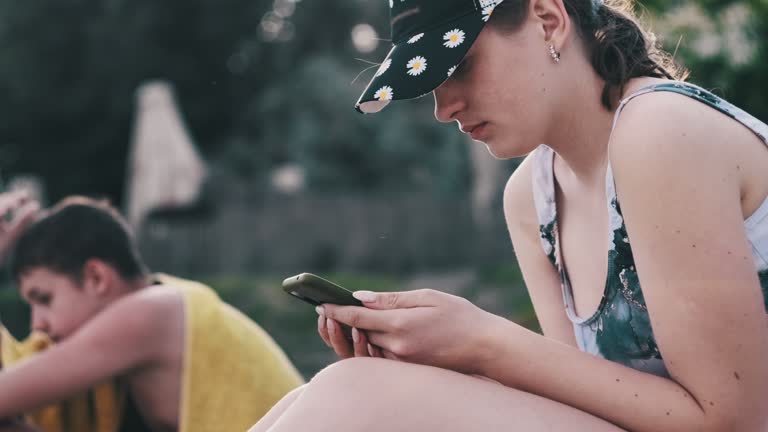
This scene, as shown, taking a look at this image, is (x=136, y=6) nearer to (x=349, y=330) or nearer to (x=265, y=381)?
(x=265, y=381)

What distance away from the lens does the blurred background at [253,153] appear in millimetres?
11961

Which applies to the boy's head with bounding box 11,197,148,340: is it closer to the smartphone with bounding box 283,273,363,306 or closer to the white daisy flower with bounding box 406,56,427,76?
the smartphone with bounding box 283,273,363,306

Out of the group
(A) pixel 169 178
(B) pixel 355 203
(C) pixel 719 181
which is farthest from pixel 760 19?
(A) pixel 169 178

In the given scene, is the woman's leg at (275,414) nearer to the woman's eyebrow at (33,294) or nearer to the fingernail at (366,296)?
the fingernail at (366,296)

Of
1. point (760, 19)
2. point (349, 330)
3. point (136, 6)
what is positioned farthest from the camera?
point (136, 6)

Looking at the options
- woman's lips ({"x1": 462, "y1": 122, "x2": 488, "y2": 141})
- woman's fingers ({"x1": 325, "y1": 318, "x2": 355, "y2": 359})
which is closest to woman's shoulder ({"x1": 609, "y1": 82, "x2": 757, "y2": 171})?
woman's lips ({"x1": 462, "y1": 122, "x2": 488, "y2": 141})

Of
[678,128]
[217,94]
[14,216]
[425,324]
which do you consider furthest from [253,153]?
[678,128]

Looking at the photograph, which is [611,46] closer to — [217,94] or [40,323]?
[40,323]

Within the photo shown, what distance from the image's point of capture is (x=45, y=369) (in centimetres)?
287

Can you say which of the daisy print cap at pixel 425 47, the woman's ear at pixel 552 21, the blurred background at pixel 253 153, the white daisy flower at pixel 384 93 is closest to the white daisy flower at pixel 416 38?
the daisy print cap at pixel 425 47

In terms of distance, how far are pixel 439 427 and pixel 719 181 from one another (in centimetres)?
62

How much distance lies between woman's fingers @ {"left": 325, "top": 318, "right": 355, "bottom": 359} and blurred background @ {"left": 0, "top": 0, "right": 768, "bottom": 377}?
5.56 meters

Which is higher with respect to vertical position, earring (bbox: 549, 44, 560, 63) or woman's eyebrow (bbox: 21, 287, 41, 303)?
earring (bbox: 549, 44, 560, 63)

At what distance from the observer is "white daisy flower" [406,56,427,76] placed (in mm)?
Answer: 1661
